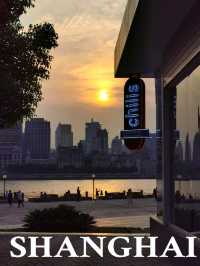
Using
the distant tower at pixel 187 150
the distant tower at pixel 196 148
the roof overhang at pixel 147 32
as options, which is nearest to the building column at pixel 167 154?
the roof overhang at pixel 147 32

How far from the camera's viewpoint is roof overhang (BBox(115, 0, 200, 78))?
9.52 metres

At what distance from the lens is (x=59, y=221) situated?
20875 millimetres

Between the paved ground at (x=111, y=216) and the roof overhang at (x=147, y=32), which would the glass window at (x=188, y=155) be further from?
the paved ground at (x=111, y=216)

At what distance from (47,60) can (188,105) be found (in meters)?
9.28

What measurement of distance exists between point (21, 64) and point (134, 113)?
4804mm

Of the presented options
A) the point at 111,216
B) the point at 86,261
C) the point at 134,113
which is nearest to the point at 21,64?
the point at 134,113

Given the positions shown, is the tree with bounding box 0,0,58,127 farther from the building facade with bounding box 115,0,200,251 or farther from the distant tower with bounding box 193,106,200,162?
the distant tower with bounding box 193,106,200,162

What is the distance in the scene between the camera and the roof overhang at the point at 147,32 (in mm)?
9523

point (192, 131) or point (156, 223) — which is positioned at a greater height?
point (192, 131)

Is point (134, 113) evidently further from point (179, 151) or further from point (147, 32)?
point (147, 32)

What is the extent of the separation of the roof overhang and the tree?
3599 mm

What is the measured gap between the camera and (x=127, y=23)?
37.4 ft

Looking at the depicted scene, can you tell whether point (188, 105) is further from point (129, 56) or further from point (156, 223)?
point (156, 223)

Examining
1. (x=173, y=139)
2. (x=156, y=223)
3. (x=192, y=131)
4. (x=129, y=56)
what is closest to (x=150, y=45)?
(x=129, y=56)
